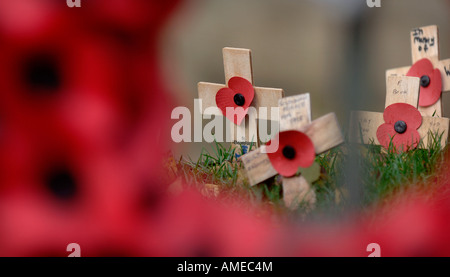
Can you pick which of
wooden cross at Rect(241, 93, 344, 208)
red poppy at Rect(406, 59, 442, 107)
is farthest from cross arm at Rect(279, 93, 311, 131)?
red poppy at Rect(406, 59, 442, 107)

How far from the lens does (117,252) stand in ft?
2.25

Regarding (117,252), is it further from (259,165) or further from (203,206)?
(259,165)

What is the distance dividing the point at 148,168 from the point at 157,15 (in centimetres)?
18

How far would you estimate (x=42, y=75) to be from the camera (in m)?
0.65

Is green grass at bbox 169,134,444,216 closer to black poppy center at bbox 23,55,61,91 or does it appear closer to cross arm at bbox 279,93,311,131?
cross arm at bbox 279,93,311,131

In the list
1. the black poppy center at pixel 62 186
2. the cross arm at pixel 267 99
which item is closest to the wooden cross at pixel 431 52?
the cross arm at pixel 267 99

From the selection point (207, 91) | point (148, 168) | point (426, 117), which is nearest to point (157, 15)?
point (148, 168)

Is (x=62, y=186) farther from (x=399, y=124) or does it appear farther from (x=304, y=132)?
(x=399, y=124)

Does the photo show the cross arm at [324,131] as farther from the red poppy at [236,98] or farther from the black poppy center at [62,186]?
the black poppy center at [62,186]

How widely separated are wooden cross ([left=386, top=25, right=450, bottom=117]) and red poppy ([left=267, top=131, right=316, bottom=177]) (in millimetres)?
385

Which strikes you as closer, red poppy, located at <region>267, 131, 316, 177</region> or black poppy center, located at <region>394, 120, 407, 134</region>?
red poppy, located at <region>267, 131, 316, 177</region>

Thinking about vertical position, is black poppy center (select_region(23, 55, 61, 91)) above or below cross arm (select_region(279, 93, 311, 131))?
above

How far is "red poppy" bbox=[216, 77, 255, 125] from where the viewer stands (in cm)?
93

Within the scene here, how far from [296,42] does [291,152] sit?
6.6 inches
